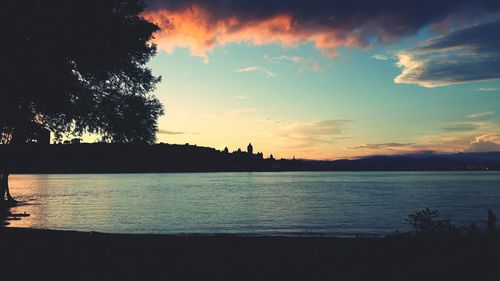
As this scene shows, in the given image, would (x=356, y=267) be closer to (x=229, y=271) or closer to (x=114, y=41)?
(x=229, y=271)

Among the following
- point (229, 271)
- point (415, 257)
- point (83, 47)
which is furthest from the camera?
point (83, 47)

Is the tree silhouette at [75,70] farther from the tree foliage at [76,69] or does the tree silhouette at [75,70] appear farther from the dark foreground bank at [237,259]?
the dark foreground bank at [237,259]

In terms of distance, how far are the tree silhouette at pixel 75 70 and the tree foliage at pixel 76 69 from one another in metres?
0.03

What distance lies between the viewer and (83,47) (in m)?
17.1

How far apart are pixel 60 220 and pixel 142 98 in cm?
4204

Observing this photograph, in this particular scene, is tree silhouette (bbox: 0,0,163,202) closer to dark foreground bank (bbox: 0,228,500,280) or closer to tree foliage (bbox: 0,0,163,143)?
tree foliage (bbox: 0,0,163,143)

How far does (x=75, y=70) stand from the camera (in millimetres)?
18812

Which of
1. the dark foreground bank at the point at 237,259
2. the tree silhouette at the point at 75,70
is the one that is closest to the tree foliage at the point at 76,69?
the tree silhouette at the point at 75,70

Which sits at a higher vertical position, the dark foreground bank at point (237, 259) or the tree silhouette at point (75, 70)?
the tree silhouette at point (75, 70)

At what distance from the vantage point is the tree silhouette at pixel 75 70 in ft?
52.8

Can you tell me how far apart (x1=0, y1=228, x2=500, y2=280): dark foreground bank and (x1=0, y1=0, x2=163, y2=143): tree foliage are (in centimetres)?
524

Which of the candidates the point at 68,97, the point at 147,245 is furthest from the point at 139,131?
the point at 147,245

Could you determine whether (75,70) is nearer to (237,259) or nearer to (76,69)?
(76,69)

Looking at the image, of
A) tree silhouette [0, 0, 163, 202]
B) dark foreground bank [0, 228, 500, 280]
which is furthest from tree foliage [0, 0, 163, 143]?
dark foreground bank [0, 228, 500, 280]
